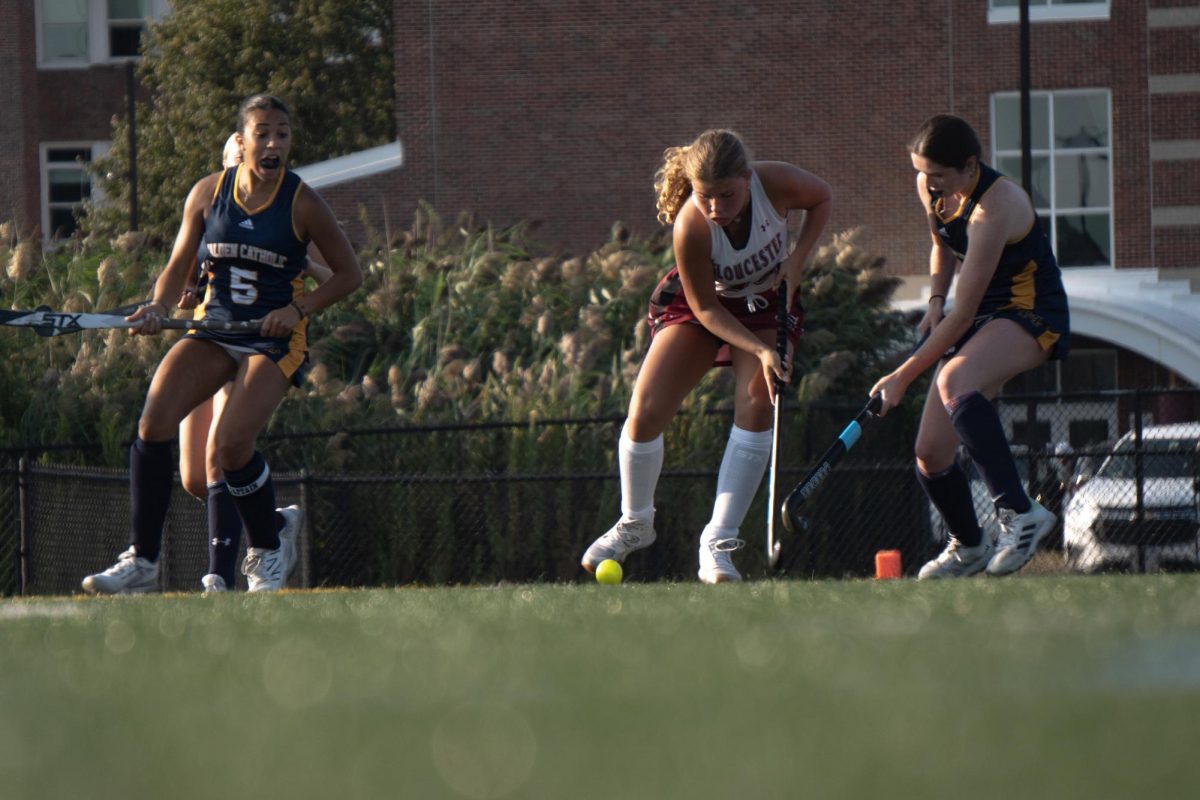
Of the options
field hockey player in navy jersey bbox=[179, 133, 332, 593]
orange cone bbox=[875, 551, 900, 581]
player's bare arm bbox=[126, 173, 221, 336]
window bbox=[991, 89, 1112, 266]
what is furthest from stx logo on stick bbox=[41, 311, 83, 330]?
window bbox=[991, 89, 1112, 266]

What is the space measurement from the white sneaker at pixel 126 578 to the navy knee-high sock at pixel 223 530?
446 millimetres

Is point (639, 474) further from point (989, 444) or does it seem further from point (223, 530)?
point (223, 530)

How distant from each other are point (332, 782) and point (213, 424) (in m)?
5.67

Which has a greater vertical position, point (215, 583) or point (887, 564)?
point (215, 583)

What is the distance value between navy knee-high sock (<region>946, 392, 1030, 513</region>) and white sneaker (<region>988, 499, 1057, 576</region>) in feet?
0.13

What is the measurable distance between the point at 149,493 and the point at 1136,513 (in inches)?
372

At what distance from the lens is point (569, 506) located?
1391 centimetres

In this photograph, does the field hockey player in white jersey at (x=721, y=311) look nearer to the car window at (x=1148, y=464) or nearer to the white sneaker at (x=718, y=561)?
the white sneaker at (x=718, y=561)


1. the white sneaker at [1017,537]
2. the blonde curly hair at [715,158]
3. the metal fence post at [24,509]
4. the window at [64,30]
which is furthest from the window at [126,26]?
the white sneaker at [1017,537]

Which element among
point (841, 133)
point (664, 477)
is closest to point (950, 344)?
point (664, 477)

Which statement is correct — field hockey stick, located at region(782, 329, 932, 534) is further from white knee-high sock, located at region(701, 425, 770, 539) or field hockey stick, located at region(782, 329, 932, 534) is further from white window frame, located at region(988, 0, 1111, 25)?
white window frame, located at region(988, 0, 1111, 25)

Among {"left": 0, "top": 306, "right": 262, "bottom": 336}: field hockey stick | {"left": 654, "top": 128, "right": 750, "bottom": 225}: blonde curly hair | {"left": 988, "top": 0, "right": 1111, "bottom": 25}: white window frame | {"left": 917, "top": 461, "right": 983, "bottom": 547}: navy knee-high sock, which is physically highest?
{"left": 988, "top": 0, "right": 1111, "bottom": 25}: white window frame

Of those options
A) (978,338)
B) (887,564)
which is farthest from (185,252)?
(887,564)

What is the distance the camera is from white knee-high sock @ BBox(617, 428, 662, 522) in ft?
24.5
